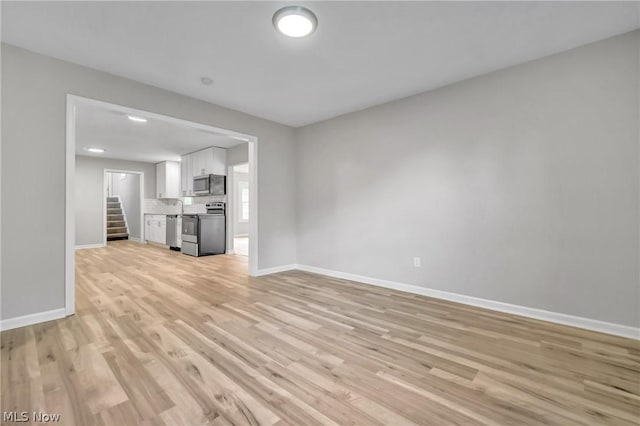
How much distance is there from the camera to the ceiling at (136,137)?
416 centimetres

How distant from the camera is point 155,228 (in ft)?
26.1

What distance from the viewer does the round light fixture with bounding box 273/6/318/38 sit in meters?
1.95

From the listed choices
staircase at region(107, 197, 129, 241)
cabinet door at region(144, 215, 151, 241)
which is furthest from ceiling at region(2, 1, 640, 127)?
staircase at region(107, 197, 129, 241)

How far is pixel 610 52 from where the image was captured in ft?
7.45

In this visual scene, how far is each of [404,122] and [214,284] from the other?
326 centimetres

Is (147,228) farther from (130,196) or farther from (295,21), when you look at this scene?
(295,21)

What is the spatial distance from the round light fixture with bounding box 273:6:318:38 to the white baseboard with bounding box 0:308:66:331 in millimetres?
3114

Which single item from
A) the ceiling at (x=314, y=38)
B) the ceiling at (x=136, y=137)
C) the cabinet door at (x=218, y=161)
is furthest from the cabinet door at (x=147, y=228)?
the ceiling at (x=314, y=38)

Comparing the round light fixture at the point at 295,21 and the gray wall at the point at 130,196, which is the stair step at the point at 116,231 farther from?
the round light fixture at the point at 295,21

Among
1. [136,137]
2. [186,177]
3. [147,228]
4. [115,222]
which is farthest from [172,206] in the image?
[136,137]

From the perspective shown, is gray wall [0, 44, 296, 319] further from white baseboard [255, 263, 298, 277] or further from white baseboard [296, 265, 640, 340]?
white baseboard [296, 265, 640, 340]

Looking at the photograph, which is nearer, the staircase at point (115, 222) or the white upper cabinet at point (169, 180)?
the white upper cabinet at point (169, 180)

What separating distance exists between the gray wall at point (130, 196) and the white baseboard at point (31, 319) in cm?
663

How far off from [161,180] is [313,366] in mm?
7954
